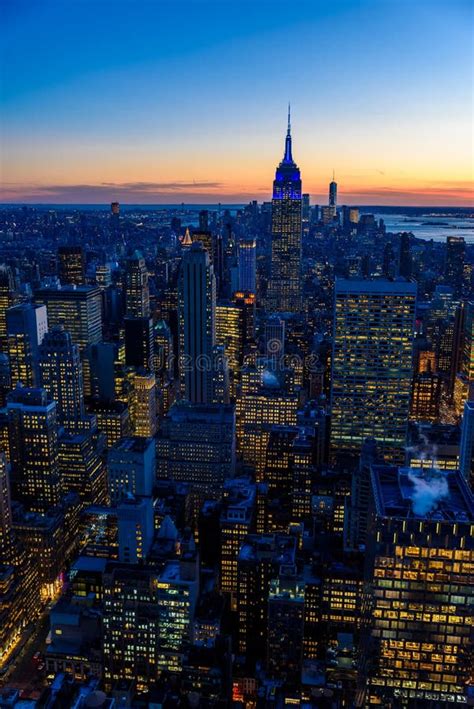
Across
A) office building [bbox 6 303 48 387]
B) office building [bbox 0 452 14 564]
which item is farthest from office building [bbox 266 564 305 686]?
office building [bbox 6 303 48 387]

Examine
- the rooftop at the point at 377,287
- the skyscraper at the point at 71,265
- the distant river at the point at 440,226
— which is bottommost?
the skyscraper at the point at 71,265

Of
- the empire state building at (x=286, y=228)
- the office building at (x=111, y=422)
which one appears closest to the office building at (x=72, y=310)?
the office building at (x=111, y=422)

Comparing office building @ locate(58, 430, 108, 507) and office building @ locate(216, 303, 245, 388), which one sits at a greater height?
office building @ locate(216, 303, 245, 388)

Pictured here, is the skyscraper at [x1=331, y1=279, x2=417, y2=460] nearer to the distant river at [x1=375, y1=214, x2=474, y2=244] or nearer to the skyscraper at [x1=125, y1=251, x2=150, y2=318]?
the distant river at [x1=375, y1=214, x2=474, y2=244]

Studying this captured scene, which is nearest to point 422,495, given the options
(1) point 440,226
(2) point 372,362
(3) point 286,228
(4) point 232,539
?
(4) point 232,539

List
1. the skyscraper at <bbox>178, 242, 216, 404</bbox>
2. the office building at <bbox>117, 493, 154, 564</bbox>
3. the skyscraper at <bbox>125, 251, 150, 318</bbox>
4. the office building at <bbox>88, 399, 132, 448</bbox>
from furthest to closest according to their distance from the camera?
the skyscraper at <bbox>125, 251, 150, 318</bbox> → the skyscraper at <bbox>178, 242, 216, 404</bbox> → the office building at <bbox>88, 399, 132, 448</bbox> → the office building at <bbox>117, 493, 154, 564</bbox>

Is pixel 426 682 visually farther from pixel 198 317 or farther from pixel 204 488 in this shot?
pixel 198 317

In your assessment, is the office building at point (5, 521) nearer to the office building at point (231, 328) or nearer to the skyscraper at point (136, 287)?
the office building at point (231, 328)
